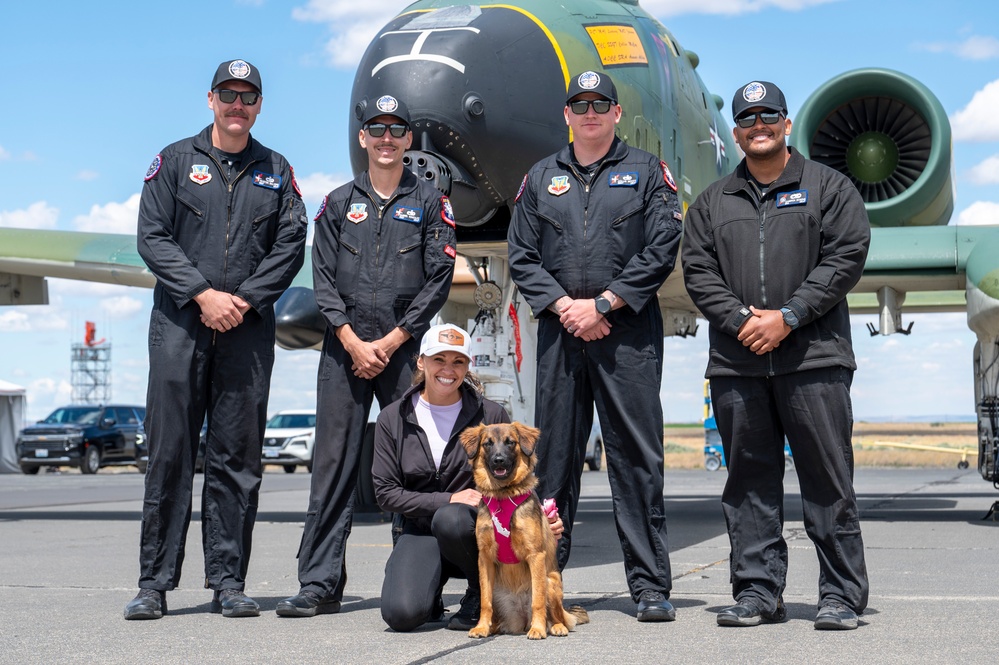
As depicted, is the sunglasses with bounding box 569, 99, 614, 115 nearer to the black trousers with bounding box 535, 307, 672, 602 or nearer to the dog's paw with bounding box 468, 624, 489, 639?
the black trousers with bounding box 535, 307, 672, 602

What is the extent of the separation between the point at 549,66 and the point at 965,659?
506cm

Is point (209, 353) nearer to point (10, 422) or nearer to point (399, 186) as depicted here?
point (399, 186)

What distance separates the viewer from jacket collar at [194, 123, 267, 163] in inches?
216

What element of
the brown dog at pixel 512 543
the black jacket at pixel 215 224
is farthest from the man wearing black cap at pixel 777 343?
the black jacket at pixel 215 224

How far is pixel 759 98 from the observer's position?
16.3 ft

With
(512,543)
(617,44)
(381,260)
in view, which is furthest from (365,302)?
(617,44)

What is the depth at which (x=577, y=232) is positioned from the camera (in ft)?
17.2

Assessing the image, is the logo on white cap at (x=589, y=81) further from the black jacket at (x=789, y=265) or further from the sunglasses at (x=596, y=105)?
the black jacket at (x=789, y=265)

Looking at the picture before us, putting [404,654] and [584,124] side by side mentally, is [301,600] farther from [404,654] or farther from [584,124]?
[584,124]

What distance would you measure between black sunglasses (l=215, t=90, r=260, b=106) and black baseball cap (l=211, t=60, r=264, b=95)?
0.12 ft

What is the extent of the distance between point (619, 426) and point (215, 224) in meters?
2.11

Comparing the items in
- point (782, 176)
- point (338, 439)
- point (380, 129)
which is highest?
point (380, 129)

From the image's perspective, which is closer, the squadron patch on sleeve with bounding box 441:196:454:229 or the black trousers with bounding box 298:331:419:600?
the black trousers with bounding box 298:331:419:600

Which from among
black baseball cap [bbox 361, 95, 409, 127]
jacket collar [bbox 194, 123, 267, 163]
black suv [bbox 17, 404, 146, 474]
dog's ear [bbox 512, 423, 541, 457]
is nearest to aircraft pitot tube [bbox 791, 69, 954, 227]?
black baseball cap [bbox 361, 95, 409, 127]
